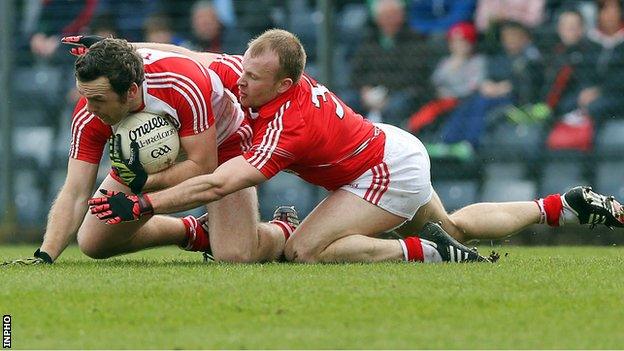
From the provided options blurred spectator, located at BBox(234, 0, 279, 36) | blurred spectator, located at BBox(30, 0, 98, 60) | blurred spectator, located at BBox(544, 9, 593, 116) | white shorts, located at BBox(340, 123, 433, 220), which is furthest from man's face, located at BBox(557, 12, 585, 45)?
blurred spectator, located at BBox(30, 0, 98, 60)

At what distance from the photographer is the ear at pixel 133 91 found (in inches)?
286

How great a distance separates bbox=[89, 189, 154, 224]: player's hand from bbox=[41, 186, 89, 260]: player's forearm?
0.81 metres

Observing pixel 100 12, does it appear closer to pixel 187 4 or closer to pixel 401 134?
pixel 187 4

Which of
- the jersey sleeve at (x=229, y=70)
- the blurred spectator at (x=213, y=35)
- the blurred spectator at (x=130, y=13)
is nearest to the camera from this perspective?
the jersey sleeve at (x=229, y=70)

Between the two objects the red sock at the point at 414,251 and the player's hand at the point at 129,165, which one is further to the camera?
the red sock at the point at 414,251

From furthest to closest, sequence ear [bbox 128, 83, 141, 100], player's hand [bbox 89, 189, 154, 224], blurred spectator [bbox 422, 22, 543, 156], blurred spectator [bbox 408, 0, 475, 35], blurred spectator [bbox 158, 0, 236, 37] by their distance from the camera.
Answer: blurred spectator [bbox 158, 0, 236, 37] < blurred spectator [bbox 408, 0, 475, 35] < blurred spectator [bbox 422, 22, 543, 156] < ear [bbox 128, 83, 141, 100] < player's hand [bbox 89, 189, 154, 224]

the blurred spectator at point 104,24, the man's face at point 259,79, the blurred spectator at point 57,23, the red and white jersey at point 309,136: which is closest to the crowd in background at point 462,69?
the blurred spectator at point 104,24

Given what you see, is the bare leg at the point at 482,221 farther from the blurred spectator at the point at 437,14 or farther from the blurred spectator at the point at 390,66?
the blurred spectator at the point at 437,14

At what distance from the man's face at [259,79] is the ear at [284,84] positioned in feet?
0.04

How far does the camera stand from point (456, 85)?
40.9 feet

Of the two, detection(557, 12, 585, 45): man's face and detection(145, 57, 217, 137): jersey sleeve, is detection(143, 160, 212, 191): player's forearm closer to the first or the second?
detection(145, 57, 217, 137): jersey sleeve

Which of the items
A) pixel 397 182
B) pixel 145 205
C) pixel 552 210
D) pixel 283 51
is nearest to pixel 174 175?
pixel 145 205

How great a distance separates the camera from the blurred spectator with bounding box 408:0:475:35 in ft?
41.4

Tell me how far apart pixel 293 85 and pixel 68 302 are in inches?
85.3
